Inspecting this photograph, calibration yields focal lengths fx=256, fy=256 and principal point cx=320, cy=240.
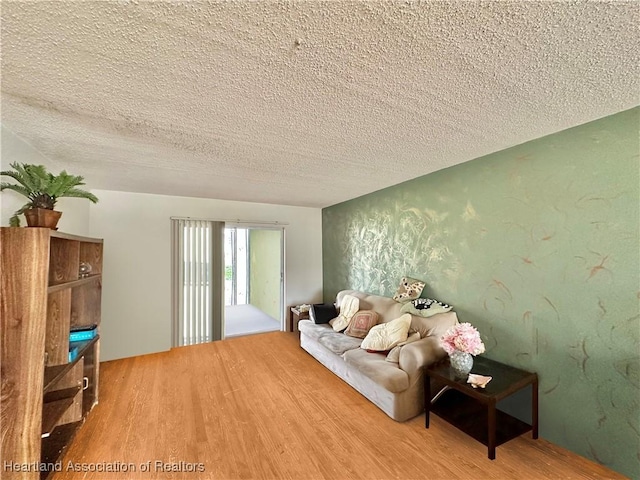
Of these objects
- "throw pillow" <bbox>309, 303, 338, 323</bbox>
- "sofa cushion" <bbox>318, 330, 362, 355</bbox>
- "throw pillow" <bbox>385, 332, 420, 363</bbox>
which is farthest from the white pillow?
"throw pillow" <bbox>309, 303, 338, 323</bbox>

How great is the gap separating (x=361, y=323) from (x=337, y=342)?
0.41 m

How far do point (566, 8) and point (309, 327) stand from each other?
3.61 meters

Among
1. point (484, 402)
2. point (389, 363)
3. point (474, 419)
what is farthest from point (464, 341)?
point (389, 363)

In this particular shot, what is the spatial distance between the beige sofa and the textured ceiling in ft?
5.74

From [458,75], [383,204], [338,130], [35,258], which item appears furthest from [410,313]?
[35,258]

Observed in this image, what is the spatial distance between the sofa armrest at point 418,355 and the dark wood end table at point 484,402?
0.07 metres

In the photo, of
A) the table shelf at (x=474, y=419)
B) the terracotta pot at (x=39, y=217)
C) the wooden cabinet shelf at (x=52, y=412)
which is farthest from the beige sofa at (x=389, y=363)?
the terracotta pot at (x=39, y=217)

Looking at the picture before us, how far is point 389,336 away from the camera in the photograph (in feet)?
8.94

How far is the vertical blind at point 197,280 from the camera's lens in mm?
3889

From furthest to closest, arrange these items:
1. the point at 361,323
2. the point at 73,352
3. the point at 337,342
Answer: the point at 361,323 < the point at 337,342 < the point at 73,352

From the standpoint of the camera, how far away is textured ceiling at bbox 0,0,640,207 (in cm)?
89

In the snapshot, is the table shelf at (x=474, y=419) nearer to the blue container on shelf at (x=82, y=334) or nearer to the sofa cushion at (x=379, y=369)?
the sofa cushion at (x=379, y=369)

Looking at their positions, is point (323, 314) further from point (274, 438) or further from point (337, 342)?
point (274, 438)

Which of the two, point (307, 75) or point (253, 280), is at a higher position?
point (307, 75)
